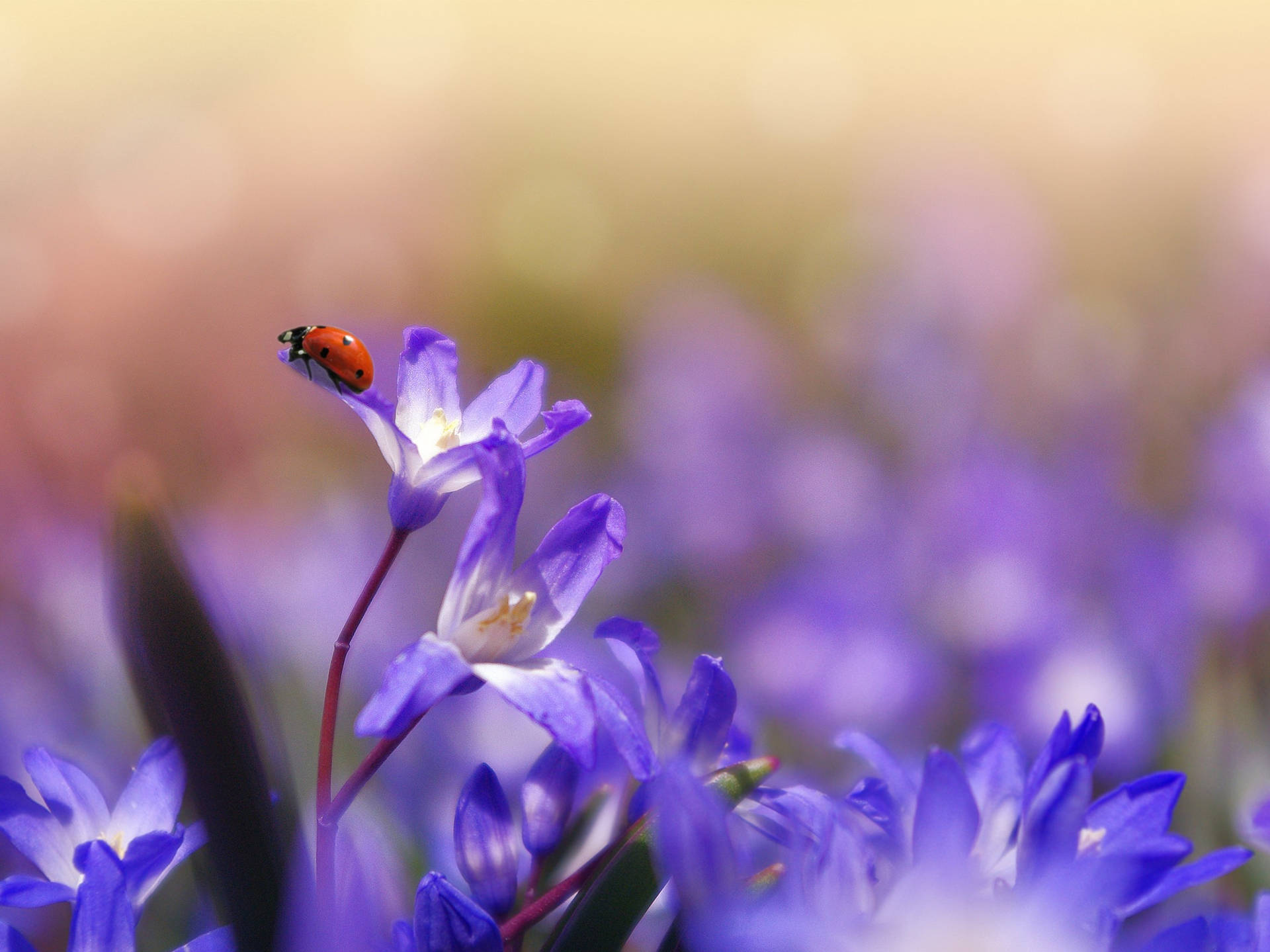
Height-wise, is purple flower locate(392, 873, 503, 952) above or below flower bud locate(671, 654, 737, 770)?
below

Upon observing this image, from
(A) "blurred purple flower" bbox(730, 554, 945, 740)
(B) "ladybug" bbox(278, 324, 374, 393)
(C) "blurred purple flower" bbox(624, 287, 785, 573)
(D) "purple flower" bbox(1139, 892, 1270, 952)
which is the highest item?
(B) "ladybug" bbox(278, 324, 374, 393)

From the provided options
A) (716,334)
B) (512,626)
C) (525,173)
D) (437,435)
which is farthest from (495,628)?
(525,173)

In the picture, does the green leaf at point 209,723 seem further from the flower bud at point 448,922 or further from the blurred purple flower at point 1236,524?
the blurred purple flower at point 1236,524

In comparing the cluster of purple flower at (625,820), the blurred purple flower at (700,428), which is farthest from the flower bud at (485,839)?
the blurred purple flower at (700,428)

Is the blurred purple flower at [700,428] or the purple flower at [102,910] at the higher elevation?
the purple flower at [102,910]

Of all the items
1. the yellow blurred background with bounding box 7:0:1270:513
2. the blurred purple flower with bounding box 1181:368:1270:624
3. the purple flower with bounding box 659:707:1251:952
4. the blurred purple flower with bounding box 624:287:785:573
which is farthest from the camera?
the yellow blurred background with bounding box 7:0:1270:513

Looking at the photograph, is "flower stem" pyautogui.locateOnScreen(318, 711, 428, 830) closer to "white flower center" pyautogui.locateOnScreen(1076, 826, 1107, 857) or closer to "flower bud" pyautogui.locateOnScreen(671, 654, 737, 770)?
"flower bud" pyautogui.locateOnScreen(671, 654, 737, 770)

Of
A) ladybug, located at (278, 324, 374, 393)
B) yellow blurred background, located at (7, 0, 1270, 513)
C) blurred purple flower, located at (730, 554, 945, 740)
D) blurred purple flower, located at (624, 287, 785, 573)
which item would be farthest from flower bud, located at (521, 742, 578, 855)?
yellow blurred background, located at (7, 0, 1270, 513)
